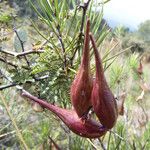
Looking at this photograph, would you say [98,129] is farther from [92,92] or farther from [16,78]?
[16,78]

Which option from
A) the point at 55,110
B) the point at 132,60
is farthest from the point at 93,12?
the point at 132,60

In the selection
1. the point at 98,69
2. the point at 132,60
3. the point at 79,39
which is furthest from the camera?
the point at 132,60

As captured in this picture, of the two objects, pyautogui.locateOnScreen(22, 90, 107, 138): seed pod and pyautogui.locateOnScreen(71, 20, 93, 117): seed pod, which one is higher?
pyautogui.locateOnScreen(71, 20, 93, 117): seed pod

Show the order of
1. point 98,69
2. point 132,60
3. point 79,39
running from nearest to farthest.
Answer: point 98,69 → point 79,39 → point 132,60

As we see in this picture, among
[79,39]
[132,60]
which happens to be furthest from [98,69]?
[132,60]

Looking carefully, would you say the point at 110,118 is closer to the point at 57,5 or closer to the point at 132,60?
the point at 57,5

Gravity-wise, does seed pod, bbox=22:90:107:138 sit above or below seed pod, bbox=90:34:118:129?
below

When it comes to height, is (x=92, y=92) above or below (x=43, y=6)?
below

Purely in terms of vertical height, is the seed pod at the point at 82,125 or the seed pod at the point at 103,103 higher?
the seed pod at the point at 103,103

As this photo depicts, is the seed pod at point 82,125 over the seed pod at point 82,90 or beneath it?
beneath

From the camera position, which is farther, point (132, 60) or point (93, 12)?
point (132, 60)
